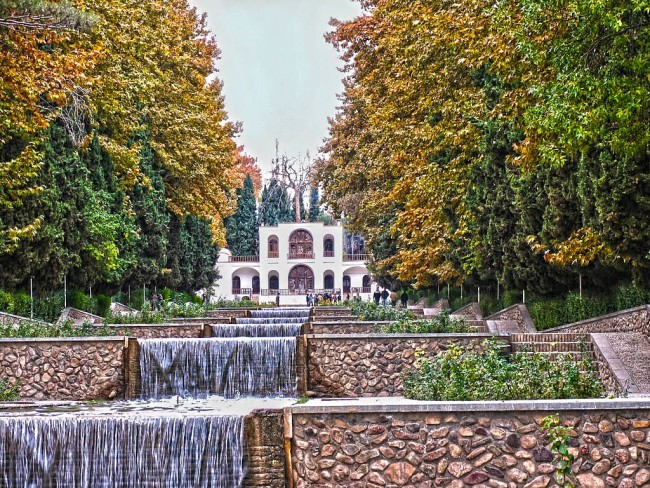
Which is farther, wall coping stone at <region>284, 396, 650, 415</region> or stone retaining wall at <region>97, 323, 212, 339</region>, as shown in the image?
stone retaining wall at <region>97, 323, 212, 339</region>

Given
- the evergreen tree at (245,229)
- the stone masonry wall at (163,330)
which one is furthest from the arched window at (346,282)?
the stone masonry wall at (163,330)

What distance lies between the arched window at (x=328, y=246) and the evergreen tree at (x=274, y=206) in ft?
28.7

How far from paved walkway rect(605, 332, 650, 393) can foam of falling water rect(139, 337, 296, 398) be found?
17.8 feet

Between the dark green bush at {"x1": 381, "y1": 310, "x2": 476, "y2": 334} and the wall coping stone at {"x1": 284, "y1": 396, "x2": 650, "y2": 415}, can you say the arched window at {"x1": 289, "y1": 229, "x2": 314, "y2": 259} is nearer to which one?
the dark green bush at {"x1": 381, "y1": 310, "x2": 476, "y2": 334}

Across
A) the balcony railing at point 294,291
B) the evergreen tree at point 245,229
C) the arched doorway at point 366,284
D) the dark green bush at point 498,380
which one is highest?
the evergreen tree at point 245,229

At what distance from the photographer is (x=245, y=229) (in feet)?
276

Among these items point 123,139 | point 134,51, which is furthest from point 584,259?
point 123,139

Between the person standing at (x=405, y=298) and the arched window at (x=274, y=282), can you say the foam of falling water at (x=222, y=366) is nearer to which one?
the person standing at (x=405, y=298)

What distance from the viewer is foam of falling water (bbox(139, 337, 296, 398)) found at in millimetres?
16531

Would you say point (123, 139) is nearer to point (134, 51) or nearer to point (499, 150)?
point (134, 51)

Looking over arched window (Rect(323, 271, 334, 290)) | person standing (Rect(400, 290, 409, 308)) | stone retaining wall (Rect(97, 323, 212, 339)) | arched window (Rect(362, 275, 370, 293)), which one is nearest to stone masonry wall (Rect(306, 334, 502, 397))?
stone retaining wall (Rect(97, 323, 212, 339))

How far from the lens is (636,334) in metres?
15.0

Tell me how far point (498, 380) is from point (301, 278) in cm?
7040

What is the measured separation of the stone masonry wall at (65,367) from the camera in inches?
624
